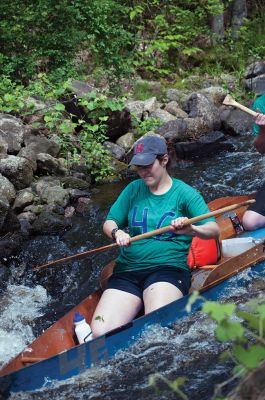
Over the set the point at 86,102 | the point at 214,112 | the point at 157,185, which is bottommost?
the point at 214,112

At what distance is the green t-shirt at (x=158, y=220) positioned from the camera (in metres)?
4.33

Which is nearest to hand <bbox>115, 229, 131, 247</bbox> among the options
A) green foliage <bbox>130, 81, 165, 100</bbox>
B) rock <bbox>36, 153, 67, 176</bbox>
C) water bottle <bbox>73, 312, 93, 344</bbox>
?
water bottle <bbox>73, 312, 93, 344</bbox>

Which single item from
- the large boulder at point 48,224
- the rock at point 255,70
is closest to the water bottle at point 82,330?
the large boulder at point 48,224

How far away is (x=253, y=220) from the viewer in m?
6.04

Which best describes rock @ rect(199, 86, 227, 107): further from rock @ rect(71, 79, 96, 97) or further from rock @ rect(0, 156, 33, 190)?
rock @ rect(0, 156, 33, 190)

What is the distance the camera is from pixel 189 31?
15.3 m

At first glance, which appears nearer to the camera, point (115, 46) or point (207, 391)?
point (207, 391)

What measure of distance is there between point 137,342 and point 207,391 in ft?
2.37

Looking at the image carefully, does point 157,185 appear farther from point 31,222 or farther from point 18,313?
point 31,222

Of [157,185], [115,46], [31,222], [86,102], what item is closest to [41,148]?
[86,102]

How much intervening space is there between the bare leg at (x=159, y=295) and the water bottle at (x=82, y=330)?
46 centimetres

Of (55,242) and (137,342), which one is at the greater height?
(137,342)

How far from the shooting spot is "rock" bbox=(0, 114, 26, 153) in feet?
29.7

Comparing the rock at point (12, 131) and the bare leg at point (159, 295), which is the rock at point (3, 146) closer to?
the rock at point (12, 131)
